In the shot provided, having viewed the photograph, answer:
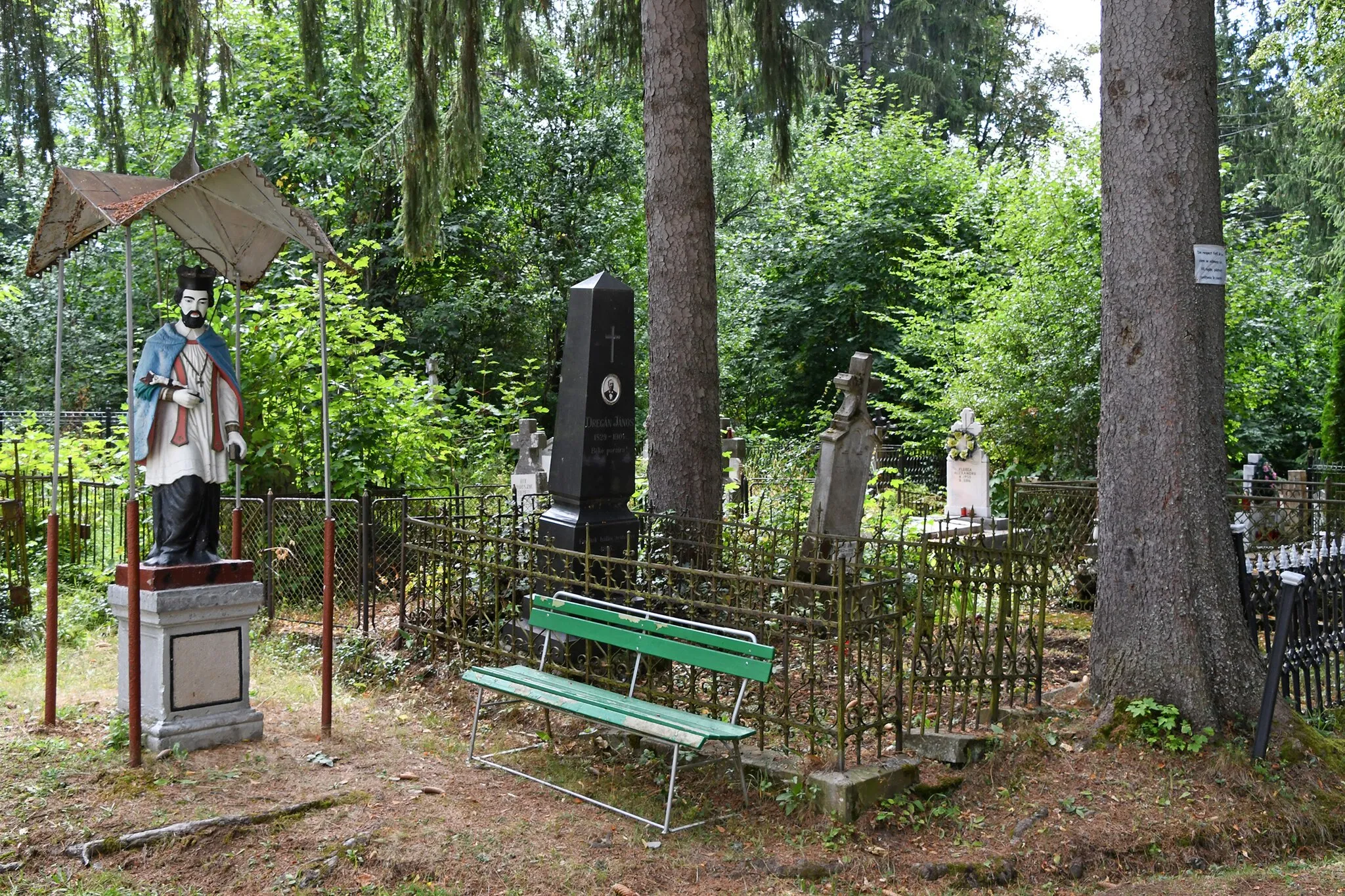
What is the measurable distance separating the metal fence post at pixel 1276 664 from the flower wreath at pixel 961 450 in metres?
7.90

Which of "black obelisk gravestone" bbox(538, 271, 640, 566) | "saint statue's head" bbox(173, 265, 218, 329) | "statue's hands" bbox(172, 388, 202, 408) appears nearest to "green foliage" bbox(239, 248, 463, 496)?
"black obelisk gravestone" bbox(538, 271, 640, 566)

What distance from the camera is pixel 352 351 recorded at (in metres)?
11.2

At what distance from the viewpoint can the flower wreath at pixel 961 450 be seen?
45.4 feet

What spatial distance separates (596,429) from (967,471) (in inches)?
316

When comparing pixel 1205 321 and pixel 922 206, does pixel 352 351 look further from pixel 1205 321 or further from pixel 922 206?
pixel 922 206

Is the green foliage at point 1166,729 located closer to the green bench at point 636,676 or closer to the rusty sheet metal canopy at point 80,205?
the green bench at point 636,676

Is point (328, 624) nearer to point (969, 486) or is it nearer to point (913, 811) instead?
point (913, 811)

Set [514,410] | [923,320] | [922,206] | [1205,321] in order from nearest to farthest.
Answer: [1205,321]
[514,410]
[923,320]
[922,206]

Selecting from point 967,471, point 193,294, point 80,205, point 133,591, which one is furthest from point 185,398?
point 967,471

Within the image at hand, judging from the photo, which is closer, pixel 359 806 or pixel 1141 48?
pixel 359 806

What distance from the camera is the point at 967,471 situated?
14.0 m

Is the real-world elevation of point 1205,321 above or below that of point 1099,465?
above

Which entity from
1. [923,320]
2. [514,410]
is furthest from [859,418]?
[923,320]

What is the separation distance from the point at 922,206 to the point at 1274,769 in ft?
65.7
